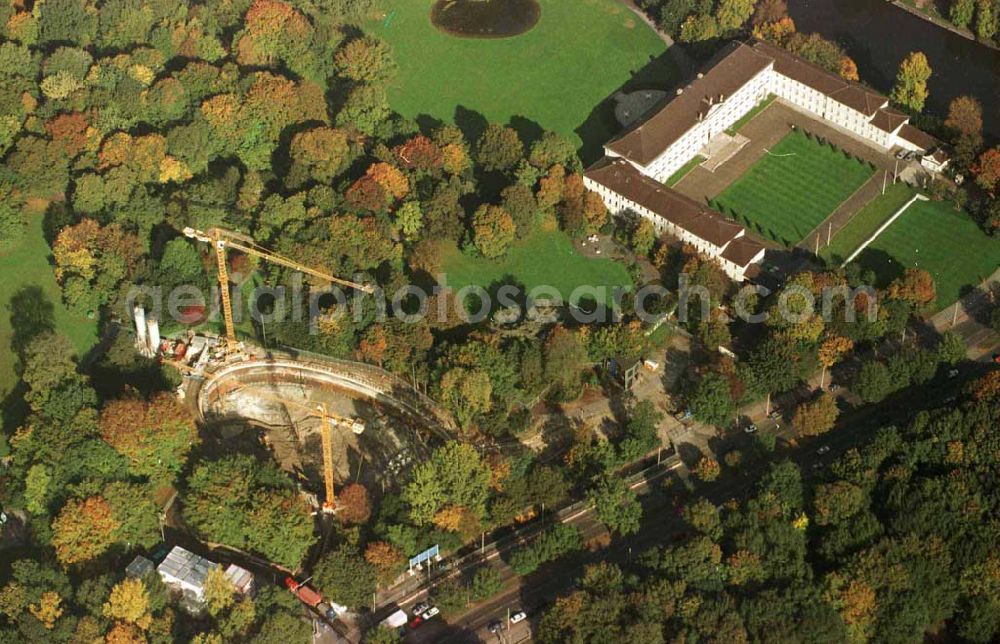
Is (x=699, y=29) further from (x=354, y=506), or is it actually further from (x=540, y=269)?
(x=354, y=506)

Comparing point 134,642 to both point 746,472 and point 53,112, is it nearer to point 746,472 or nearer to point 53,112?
point 746,472

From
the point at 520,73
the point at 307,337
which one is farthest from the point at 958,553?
the point at 520,73

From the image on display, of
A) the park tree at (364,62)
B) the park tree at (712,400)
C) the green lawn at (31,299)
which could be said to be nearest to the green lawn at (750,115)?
the park tree at (364,62)

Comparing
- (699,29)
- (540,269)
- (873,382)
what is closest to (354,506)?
(540,269)

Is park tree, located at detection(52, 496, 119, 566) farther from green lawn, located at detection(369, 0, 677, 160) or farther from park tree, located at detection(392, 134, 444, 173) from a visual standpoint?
green lawn, located at detection(369, 0, 677, 160)

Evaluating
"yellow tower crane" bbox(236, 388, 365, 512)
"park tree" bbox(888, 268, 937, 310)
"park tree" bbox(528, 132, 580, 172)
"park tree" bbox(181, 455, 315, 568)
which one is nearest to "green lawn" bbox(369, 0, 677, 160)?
"park tree" bbox(528, 132, 580, 172)
